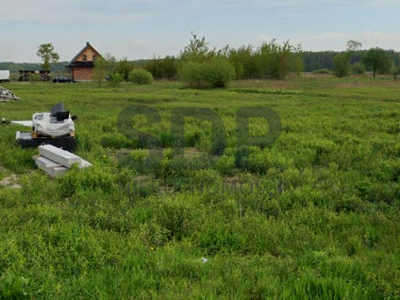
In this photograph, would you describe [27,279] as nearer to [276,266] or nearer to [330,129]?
[276,266]

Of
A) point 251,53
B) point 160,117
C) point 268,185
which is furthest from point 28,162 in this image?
point 251,53

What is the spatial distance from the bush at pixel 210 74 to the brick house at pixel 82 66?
77.2 ft

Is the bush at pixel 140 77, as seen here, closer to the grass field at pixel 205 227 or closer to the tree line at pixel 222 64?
the tree line at pixel 222 64

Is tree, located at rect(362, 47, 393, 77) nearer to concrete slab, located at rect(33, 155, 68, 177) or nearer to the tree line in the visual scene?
the tree line

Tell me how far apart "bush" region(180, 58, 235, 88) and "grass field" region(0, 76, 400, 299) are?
92.5 ft

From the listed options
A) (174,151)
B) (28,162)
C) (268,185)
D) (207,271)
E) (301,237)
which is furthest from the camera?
(174,151)

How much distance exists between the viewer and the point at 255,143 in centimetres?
913

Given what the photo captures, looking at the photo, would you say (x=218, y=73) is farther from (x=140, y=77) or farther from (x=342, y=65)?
(x=342, y=65)

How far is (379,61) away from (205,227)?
71177mm

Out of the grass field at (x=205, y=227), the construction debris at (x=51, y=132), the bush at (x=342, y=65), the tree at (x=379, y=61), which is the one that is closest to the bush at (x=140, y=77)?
the bush at (x=342, y=65)

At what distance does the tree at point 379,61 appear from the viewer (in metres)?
67.0

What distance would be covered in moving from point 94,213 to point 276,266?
2.25 meters

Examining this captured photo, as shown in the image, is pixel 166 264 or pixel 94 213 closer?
pixel 166 264

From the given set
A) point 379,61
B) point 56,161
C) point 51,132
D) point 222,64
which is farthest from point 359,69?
point 56,161
